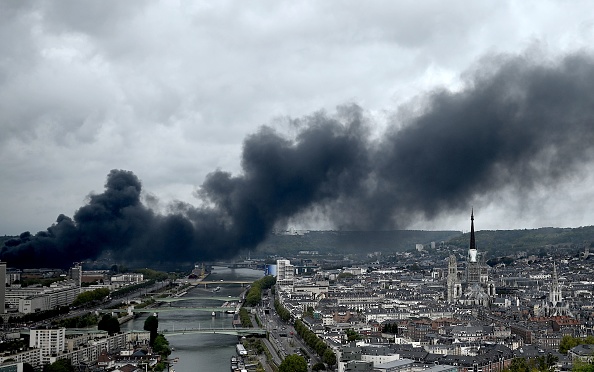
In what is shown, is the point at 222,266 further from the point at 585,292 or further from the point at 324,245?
the point at 585,292

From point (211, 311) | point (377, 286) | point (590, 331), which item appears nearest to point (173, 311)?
point (211, 311)

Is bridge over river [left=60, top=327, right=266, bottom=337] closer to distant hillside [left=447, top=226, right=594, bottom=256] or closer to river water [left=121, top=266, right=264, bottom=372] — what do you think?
river water [left=121, top=266, right=264, bottom=372]

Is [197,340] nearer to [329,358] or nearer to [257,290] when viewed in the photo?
[329,358]

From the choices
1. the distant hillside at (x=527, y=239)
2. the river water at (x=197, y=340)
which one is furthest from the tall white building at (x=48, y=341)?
the distant hillside at (x=527, y=239)

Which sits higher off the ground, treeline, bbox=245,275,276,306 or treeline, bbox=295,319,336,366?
treeline, bbox=245,275,276,306

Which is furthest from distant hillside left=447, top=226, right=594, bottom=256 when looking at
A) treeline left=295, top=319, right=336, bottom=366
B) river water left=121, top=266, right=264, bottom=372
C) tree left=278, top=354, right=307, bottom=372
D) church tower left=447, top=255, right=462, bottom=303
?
tree left=278, top=354, right=307, bottom=372

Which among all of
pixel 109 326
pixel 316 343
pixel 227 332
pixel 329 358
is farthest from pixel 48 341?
pixel 329 358
